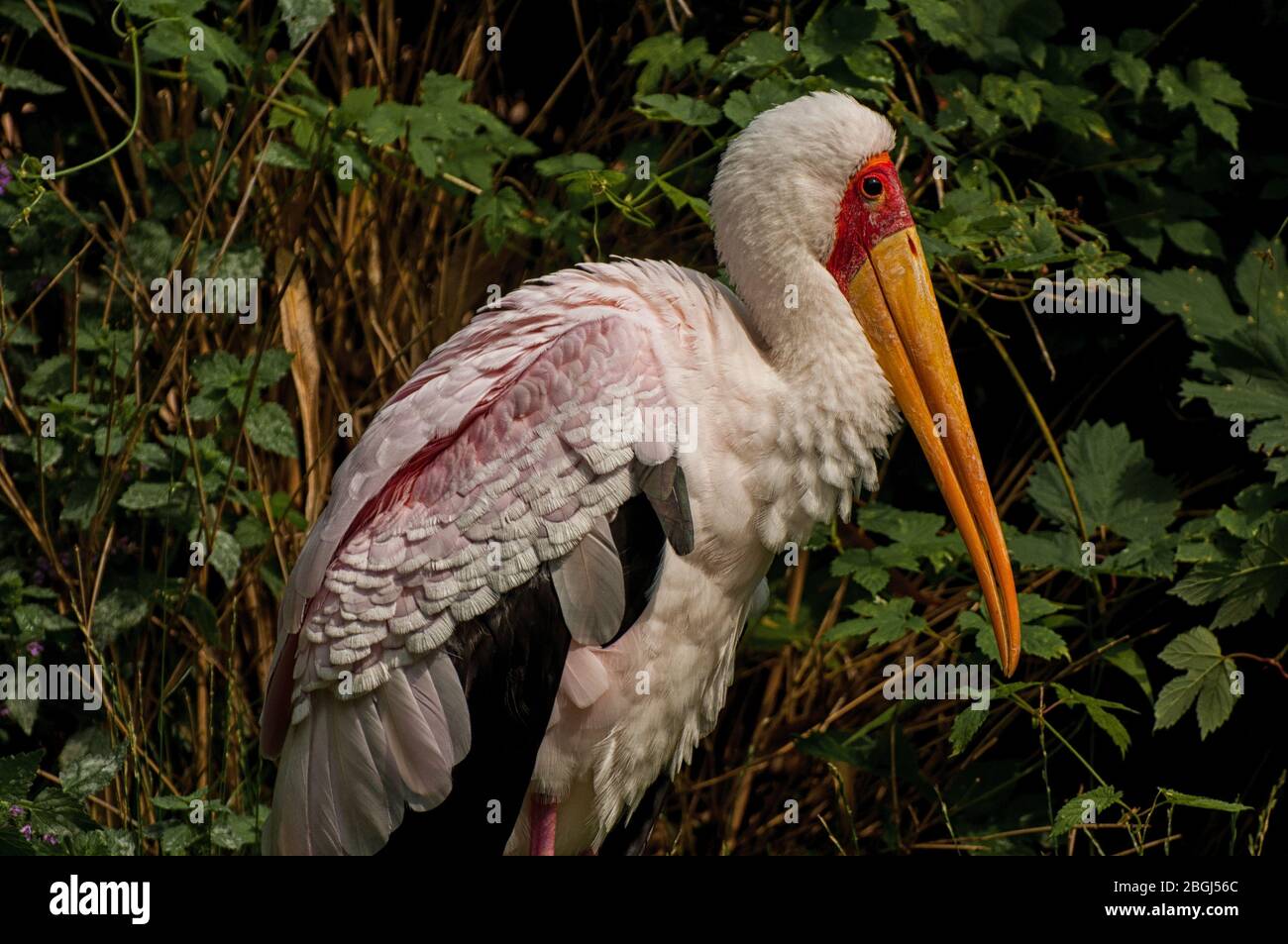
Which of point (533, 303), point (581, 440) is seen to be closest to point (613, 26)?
point (533, 303)

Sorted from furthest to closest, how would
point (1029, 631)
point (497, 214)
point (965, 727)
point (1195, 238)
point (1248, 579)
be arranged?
point (1195, 238) → point (497, 214) → point (1248, 579) → point (1029, 631) → point (965, 727)

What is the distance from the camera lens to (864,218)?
3115 mm

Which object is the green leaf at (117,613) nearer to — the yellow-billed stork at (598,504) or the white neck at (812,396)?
the yellow-billed stork at (598,504)

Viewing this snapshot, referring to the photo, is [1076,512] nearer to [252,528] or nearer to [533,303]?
[533,303]

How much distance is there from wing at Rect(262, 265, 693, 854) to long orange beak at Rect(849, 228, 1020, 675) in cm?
50

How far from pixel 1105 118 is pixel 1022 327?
0.63 metres

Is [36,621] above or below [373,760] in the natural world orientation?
above

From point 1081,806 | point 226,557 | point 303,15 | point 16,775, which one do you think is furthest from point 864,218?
point 16,775

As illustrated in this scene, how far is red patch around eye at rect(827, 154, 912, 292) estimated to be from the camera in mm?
3103

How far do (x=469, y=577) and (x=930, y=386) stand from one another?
1010 mm

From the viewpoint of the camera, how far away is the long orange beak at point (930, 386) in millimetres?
3139

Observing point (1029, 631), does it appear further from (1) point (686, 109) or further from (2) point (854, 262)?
(1) point (686, 109)

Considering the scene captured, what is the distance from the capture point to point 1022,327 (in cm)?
458

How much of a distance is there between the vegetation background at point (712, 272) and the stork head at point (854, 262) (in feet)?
1.29
